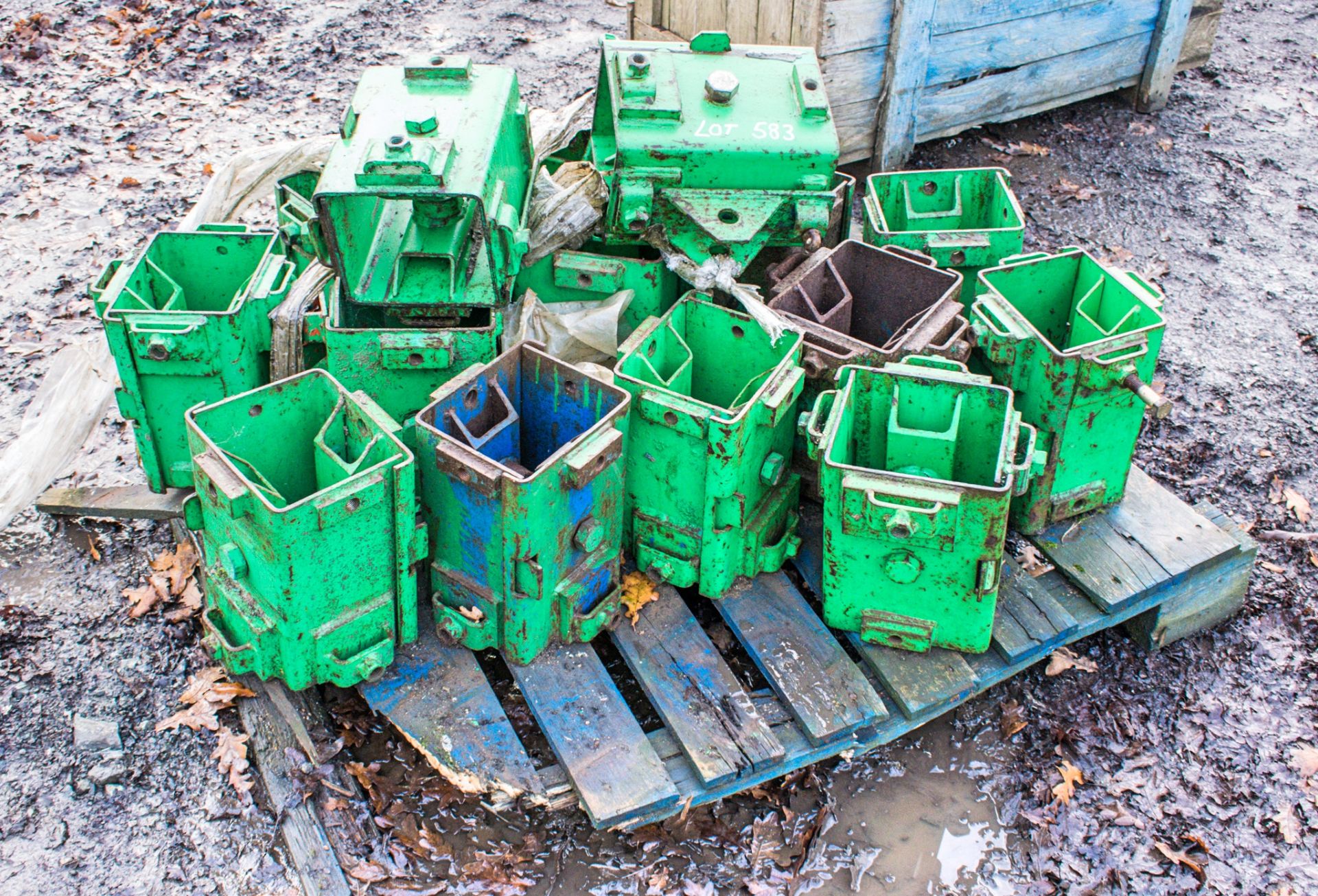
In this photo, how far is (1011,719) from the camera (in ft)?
11.0

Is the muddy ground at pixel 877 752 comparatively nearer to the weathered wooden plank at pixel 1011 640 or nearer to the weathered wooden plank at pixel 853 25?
the weathered wooden plank at pixel 1011 640

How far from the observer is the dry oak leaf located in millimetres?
3129

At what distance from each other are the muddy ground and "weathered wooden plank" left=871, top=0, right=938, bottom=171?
2.80ft

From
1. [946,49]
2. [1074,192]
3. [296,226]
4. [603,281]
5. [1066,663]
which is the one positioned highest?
[946,49]

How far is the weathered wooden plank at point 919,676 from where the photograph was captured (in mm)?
3113

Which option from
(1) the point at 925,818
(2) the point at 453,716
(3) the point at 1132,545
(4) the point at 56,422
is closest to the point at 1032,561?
(3) the point at 1132,545

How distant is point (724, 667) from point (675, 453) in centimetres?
65

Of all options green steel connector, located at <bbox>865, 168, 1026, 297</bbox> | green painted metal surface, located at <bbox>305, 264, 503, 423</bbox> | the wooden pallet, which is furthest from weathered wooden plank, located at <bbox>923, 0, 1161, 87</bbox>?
green painted metal surface, located at <bbox>305, 264, 503, 423</bbox>

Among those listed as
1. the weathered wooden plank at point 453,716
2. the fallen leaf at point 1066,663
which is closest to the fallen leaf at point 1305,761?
the fallen leaf at point 1066,663

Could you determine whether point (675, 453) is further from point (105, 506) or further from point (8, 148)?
point (8, 148)

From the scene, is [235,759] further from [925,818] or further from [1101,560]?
[1101,560]

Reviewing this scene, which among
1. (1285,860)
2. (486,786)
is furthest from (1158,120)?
(486,786)

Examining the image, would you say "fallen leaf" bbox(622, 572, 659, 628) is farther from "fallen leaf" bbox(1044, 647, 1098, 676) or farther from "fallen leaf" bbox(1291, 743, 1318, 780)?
"fallen leaf" bbox(1291, 743, 1318, 780)

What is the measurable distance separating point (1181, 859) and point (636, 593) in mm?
1699
